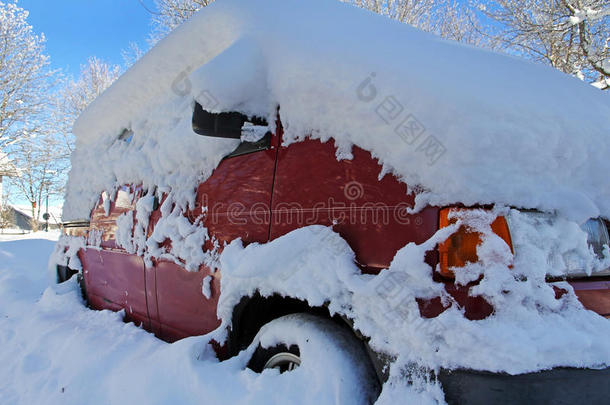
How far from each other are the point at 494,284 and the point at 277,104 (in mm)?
1236

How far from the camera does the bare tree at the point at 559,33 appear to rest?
10688 millimetres

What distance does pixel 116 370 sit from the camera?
7.38 ft

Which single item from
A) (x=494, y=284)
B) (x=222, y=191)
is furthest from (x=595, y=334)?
(x=222, y=191)

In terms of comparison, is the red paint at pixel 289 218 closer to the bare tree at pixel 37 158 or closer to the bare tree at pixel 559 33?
the bare tree at pixel 559 33

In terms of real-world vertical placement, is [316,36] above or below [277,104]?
above

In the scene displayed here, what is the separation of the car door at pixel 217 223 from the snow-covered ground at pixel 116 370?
180mm

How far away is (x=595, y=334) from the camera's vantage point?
117cm

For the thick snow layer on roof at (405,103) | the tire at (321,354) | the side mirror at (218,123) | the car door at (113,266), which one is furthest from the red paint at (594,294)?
the car door at (113,266)

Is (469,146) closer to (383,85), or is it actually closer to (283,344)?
(383,85)

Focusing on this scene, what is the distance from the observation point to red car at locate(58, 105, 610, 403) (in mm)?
1139

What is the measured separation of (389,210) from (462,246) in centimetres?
28

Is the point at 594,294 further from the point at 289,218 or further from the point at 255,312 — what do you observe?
the point at 255,312

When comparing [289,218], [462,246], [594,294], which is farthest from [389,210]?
[594,294]

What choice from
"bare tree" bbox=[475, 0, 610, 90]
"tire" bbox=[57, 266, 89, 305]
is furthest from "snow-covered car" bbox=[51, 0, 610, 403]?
"bare tree" bbox=[475, 0, 610, 90]
